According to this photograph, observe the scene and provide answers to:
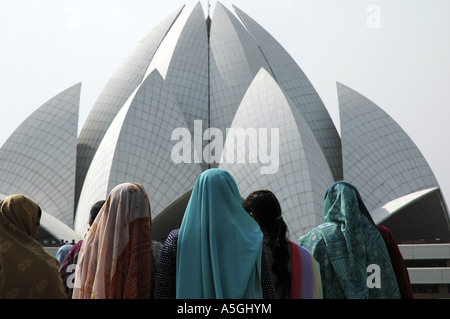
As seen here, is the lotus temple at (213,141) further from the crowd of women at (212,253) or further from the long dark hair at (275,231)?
the long dark hair at (275,231)

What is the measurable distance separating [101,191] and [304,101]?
9609 millimetres

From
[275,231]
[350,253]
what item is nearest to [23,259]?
[275,231]

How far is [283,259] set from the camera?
10.9 ft

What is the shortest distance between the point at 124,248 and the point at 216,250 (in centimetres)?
66

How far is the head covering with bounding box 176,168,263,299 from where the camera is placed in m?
2.77

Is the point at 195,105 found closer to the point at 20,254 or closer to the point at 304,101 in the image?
the point at 304,101

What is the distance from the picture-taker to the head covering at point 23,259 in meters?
3.18

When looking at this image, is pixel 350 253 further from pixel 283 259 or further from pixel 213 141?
pixel 213 141

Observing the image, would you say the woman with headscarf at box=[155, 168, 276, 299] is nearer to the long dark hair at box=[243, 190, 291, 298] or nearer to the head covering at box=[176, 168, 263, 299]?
the head covering at box=[176, 168, 263, 299]

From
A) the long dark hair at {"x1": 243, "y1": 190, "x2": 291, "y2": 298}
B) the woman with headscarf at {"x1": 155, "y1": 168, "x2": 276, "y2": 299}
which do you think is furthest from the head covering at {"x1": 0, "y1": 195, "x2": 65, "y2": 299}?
the long dark hair at {"x1": 243, "y1": 190, "x2": 291, "y2": 298}

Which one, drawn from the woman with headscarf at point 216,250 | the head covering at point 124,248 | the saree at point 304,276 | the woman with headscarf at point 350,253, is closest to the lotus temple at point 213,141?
the woman with headscarf at point 350,253

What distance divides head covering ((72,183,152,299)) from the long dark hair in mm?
664
